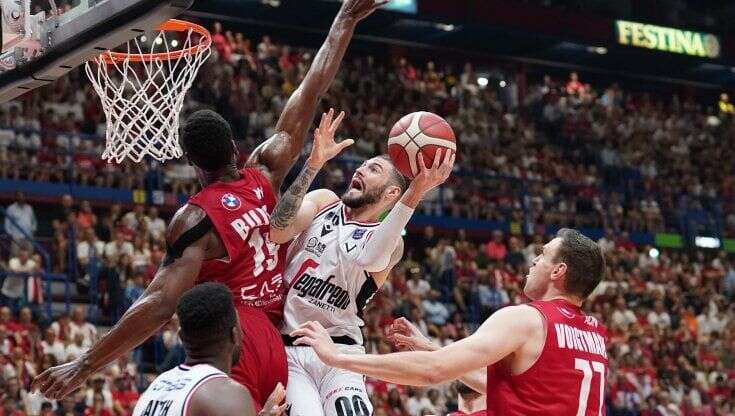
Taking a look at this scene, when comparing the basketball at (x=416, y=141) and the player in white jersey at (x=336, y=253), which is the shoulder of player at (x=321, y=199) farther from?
the basketball at (x=416, y=141)

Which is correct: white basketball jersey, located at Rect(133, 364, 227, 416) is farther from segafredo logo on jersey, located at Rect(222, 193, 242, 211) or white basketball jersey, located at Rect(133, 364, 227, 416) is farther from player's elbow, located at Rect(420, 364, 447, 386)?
segafredo logo on jersey, located at Rect(222, 193, 242, 211)

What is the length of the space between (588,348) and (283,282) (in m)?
1.85

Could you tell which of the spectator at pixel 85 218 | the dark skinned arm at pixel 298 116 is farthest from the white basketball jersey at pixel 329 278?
the spectator at pixel 85 218

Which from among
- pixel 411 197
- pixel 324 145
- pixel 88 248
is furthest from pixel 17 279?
pixel 411 197

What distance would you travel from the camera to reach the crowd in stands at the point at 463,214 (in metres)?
14.7

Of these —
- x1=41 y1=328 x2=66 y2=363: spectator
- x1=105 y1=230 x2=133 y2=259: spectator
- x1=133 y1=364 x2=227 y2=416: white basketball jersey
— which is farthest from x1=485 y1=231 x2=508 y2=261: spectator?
x1=133 y1=364 x2=227 y2=416: white basketball jersey

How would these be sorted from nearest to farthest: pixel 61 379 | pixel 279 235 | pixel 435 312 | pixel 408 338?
pixel 61 379
pixel 408 338
pixel 279 235
pixel 435 312

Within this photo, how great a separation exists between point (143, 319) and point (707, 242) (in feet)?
71.4

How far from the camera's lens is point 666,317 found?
68.5 feet

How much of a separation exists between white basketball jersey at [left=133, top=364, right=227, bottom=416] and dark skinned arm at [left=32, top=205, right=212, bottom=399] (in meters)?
1.15

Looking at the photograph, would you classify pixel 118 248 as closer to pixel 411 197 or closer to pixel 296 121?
pixel 296 121

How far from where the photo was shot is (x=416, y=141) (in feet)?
19.8

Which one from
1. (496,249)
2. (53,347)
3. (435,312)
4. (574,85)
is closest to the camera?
(53,347)

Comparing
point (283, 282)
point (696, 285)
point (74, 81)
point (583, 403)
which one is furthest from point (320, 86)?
point (696, 285)
